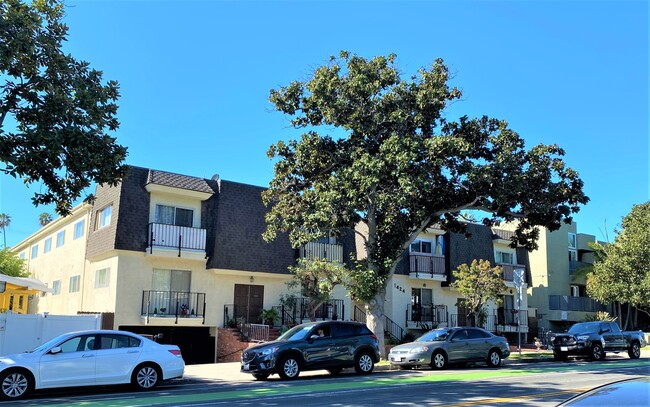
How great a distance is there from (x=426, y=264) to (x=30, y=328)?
20937 millimetres

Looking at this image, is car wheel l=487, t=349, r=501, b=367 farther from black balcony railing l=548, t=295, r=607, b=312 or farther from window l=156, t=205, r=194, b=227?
black balcony railing l=548, t=295, r=607, b=312

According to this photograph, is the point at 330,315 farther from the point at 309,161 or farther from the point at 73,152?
the point at 73,152

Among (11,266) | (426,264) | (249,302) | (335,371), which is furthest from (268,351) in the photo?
(11,266)

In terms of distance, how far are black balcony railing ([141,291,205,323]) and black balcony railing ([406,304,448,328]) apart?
40.5 ft

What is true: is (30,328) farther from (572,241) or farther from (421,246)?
(572,241)

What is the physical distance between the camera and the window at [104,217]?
25391mm

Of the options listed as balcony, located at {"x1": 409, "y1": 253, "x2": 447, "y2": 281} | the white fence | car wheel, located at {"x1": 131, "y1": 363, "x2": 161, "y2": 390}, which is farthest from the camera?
balcony, located at {"x1": 409, "y1": 253, "x2": 447, "y2": 281}

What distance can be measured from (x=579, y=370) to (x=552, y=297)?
22.3 m

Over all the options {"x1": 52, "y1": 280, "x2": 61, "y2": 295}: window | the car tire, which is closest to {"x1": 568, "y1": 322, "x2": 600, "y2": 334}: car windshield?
the car tire

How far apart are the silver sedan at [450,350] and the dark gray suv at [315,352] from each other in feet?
4.93

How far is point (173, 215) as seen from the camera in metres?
25.7

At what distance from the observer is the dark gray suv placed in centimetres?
1645

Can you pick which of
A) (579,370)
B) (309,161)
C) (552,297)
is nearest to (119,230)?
(309,161)

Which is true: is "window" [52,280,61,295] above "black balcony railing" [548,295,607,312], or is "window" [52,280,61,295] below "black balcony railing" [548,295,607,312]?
above
